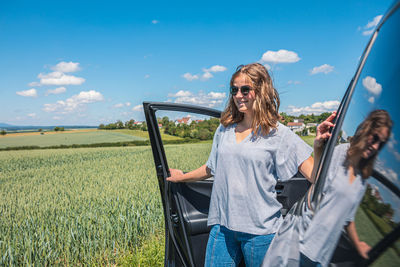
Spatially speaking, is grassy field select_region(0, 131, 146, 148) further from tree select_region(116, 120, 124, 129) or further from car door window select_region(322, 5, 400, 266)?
car door window select_region(322, 5, 400, 266)

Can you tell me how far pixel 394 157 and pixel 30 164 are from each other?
17.8 meters

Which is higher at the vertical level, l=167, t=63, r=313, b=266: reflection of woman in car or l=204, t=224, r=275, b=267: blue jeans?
l=167, t=63, r=313, b=266: reflection of woman in car

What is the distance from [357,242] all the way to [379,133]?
25 cm

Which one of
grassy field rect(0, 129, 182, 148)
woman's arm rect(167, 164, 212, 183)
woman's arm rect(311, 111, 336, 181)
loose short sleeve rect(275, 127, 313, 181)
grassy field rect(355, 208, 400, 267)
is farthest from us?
grassy field rect(0, 129, 182, 148)

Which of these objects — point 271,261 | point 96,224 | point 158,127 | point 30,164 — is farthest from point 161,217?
point 30,164

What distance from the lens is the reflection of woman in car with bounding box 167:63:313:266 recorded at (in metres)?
1.61

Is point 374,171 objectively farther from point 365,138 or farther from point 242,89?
point 242,89

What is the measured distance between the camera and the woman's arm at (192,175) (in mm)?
1927

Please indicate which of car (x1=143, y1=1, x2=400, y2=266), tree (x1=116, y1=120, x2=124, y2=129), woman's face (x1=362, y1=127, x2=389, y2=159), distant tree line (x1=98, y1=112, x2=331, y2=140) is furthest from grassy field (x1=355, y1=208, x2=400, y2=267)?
tree (x1=116, y1=120, x2=124, y2=129)

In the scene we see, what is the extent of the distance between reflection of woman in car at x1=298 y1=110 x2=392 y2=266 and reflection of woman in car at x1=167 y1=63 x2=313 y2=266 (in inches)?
30.1

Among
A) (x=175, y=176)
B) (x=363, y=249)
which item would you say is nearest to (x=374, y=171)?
(x=363, y=249)

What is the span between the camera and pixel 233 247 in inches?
68.1

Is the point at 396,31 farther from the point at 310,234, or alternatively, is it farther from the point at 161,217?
the point at 161,217

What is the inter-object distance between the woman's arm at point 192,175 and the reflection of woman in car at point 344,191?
1099 millimetres
